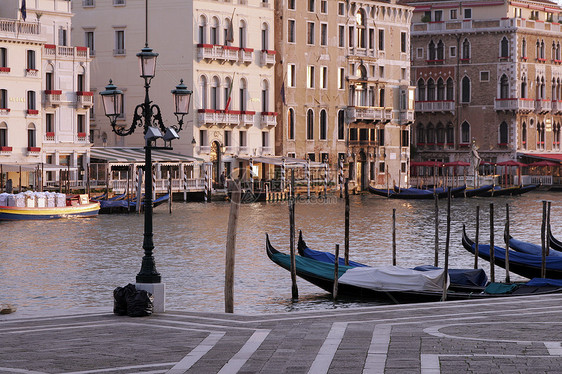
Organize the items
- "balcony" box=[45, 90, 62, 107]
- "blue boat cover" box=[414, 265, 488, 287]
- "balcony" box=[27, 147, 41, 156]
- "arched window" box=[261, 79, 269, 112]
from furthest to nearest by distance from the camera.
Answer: "arched window" box=[261, 79, 269, 112] → "balcony" box=[45, 90, 62, 107] → "balcony" box=[27, 147, 41, 156] → "blue boat cover" box=[414, 265, 488, 287]

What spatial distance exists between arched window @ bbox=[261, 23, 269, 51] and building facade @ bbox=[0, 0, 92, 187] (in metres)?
9.46

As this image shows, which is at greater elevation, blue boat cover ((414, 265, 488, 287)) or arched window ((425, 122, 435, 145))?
arched window ((425, 122, 435, 145))

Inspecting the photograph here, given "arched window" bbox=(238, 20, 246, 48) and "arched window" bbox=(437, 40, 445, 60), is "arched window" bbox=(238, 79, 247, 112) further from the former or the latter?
"arched window" bbox=(437, 40, 445, 60)

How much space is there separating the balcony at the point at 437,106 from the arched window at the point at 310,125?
1126cm

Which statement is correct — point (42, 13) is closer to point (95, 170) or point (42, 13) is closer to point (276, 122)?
point (95, 170)

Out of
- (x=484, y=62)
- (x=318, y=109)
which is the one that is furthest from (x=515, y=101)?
(x=318, y=109)

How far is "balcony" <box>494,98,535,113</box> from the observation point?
6350 centimetres

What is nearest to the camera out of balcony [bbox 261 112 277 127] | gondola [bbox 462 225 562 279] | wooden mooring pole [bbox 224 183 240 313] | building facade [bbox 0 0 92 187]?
wooden mooring pole [bbox 224 183 240 313]

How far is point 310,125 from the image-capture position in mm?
55188

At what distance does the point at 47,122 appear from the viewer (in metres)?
44.3

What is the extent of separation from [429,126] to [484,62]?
4551 millimetres

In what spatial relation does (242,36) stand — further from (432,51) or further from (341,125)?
(432,51)

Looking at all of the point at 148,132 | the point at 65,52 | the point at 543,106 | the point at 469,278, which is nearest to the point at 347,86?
the point at 543,106

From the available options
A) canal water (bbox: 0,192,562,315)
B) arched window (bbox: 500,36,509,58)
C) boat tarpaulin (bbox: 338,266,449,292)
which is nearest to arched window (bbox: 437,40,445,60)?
arched window (bbox: 500,36,509,58)
